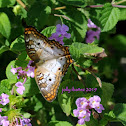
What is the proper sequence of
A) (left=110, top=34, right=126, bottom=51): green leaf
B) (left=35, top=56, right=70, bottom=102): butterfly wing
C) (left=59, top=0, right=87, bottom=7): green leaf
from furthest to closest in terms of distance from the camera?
(left=110, top=34, right=126, bottom=51): green leaf < (left=59, top=0, right=87, bottom=7): green leaf < (left=35, top=56, right=70, bottom=102): butterfly wing

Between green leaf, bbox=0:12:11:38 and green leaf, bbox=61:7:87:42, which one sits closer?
green leaf, bbox=0:12:11:38

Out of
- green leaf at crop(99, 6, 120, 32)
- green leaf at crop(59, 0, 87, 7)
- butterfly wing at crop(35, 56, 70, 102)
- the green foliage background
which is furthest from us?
green leaf at crop(99, 6, 120, 32)

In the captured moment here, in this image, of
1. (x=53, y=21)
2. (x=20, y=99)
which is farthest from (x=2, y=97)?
(x=53, y=21)

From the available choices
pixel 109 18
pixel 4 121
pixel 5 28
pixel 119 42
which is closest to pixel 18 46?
pixel 5 28

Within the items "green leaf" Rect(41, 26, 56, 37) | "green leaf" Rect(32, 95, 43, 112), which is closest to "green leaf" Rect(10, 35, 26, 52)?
"green leaf" Rect(41, 26, 56, 37)

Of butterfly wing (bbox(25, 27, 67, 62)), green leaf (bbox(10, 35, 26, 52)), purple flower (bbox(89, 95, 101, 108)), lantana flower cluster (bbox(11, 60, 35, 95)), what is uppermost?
butterfly wing (bbox(25, 27, 67, 62))

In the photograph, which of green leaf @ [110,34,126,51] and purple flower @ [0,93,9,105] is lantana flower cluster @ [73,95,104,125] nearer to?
purple flower @ [0,93,9,105]
